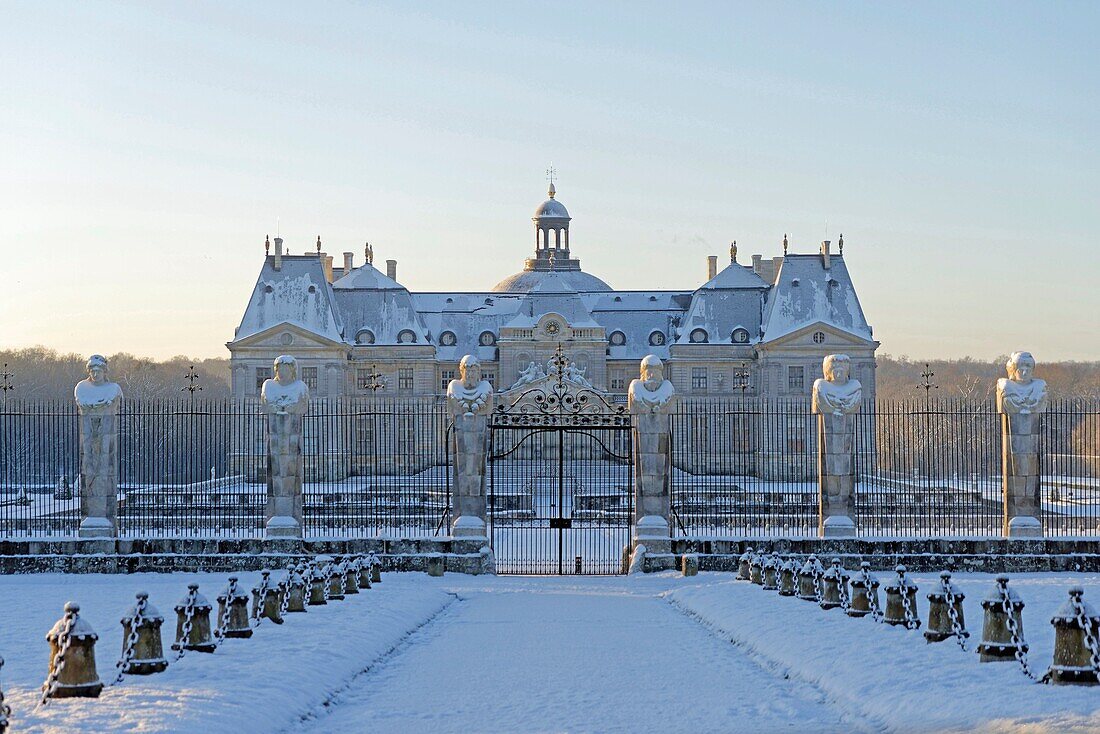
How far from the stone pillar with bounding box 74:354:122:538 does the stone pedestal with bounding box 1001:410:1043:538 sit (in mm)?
12786

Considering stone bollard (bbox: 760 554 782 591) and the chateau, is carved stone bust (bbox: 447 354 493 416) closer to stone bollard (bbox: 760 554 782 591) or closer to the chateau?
stone bollard (bbox: 760 554 782 591)

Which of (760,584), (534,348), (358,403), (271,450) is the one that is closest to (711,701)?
(760,584)

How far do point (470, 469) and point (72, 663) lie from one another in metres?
10.5

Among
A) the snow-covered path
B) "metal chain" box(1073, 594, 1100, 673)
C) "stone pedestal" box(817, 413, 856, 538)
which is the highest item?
"stone pedestal" box(817, 413, 856, 538)

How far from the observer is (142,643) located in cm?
1024

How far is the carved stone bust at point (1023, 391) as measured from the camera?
19.2 metres

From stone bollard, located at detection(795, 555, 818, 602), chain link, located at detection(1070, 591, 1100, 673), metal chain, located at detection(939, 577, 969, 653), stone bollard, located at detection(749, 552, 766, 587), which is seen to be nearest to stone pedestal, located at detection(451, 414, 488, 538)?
stone bollard, located at detection(749, 552, 766, 587)

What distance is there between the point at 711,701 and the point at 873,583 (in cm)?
404

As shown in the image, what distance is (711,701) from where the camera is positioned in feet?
32.9

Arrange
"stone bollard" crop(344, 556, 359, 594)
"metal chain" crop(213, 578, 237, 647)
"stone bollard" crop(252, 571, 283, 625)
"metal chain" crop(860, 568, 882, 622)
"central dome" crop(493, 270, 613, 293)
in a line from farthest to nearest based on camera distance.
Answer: "central dome" crop(493, 270, 613, 293)
"stone bollard" crop(344, 556, 359, 594)
"metal chain" crop(860, 568, 882, 622)
"stone bollard" crop(252, 571, 283, 625)
"metal chain" crop(213, 578, 237, 647)

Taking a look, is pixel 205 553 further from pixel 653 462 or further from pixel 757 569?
pixel 757 569

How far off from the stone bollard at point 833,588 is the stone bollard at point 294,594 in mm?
5434

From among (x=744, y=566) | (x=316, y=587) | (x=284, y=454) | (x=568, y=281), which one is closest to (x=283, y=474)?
(x=284, y=454)

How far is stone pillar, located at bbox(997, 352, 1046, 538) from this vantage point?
19.2m
